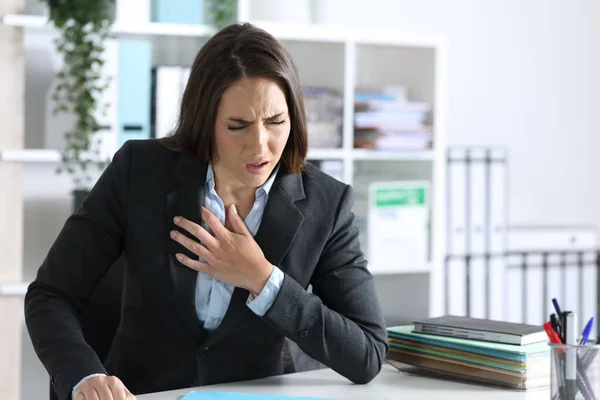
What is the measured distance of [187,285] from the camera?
168 cm

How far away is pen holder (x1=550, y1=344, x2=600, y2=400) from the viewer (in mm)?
1356

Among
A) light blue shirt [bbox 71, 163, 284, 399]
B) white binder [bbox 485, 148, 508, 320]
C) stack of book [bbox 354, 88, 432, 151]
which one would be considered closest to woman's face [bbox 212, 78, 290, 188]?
light blue shirt [bbox 71, 163, 284, 399]

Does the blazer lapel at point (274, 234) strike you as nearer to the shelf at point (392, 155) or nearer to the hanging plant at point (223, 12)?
the hanging plant at point (223, 12)

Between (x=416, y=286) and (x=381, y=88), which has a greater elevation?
(x=381, y=88)

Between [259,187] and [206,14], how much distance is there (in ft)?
5.03

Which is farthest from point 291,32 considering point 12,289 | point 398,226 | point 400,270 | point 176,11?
point 12,289

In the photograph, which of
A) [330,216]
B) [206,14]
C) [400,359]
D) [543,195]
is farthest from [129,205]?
[543,195]

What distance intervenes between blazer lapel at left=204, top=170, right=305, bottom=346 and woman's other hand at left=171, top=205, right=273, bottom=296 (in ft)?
Answer: 0.17

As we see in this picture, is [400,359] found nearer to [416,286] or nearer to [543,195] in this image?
[416,286]

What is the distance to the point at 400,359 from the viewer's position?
1770mm

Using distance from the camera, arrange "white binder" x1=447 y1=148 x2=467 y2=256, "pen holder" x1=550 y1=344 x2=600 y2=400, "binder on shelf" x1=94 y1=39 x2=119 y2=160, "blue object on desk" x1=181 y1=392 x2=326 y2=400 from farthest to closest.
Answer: "white binder" x1=447 y1=148 x2=467 y2=256 → "binder on shelf" x1=94 y1=39 x2=119 y2=160 → "blue object on desk" x1=181 y1=392 x2=326 y2=400 → "pen holder" x1=550 y1=344 x2=600 y2=400

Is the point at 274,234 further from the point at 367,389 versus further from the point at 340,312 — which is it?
the point at 367,389

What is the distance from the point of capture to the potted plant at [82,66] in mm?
2859

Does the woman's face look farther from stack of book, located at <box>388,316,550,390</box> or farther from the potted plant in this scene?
the potted plant
